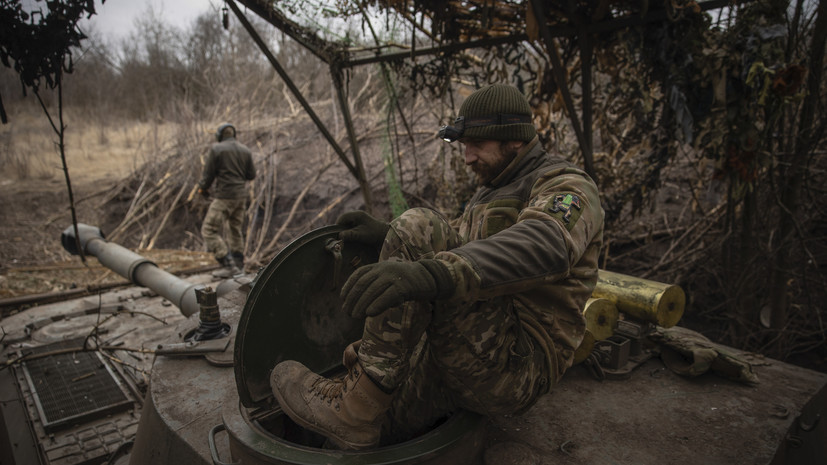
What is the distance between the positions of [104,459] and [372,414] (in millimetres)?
1787

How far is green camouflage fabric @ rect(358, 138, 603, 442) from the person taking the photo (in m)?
1.44

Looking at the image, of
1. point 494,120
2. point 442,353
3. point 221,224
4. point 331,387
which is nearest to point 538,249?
point 442,353

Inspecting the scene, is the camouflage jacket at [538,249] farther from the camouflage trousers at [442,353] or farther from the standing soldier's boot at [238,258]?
the standing soldier's boot at [238,258]

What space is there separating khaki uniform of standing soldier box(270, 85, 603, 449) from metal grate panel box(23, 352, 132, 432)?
1786 millimetres

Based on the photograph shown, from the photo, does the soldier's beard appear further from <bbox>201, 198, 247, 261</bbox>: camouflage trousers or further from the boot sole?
<bbox>201, 198, 247, 261</bbox>: camouflage trousers

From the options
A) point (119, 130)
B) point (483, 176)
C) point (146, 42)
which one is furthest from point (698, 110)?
point (146, 42)

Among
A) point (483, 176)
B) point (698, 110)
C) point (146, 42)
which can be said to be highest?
point (146, 42)

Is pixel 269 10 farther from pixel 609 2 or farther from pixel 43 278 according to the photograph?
pixel 43 278

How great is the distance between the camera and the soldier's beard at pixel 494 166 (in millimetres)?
2111

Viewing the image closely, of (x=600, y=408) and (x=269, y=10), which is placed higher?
(x=269, y=10)

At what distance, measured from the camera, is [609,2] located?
3.38 metres

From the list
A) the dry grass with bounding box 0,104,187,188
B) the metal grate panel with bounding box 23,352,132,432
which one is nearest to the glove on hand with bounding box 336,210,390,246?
the metal grate panel with bounding box 23,352,132,432

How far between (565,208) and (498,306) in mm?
394

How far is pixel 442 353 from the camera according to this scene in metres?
1.76
